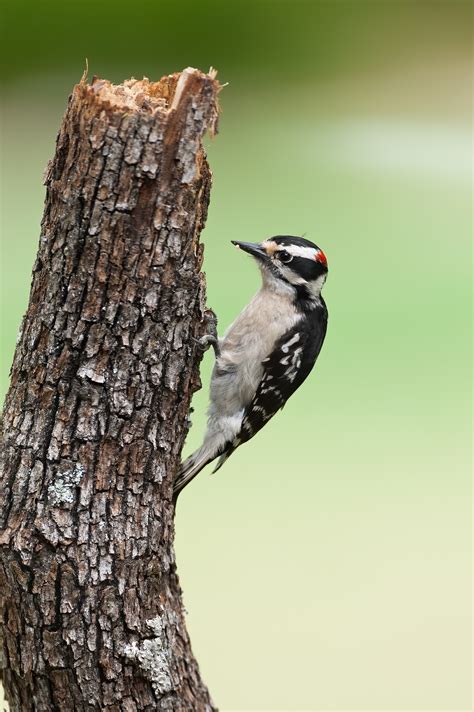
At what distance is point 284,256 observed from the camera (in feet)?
10.9

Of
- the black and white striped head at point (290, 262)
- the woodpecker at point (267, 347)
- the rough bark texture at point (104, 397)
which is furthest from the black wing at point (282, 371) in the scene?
the rough bark texture at point (104, 397)

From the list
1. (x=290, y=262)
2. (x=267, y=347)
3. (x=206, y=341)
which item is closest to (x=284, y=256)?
(x=290, y=262)

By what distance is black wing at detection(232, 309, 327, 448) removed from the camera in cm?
328

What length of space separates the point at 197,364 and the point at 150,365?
21 cm

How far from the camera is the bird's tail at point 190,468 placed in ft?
9.35

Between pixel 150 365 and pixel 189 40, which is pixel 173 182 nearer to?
pixel 150 365

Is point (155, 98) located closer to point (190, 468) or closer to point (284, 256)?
point (284, 256)

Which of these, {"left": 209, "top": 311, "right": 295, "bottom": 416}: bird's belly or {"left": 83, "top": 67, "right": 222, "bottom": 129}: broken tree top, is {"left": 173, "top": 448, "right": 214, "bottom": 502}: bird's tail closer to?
{"left": 209, "top": 311, "right": 295, "bottom": 416}: bird's belly

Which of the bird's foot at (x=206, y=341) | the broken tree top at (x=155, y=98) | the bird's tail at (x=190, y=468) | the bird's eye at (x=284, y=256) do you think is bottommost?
the bird's tail at (x=190, y=468)

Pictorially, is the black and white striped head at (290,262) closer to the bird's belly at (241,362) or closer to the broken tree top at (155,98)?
the bird's belly at (241,362)

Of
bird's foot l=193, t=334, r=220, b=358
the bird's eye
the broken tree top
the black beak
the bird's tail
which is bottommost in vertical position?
the bird's tail

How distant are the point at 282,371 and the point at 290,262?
43 cm

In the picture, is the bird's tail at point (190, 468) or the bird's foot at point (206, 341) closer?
the bird's foot at point (206, 341)

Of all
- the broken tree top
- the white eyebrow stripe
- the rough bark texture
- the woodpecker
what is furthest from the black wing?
the broken tree top
